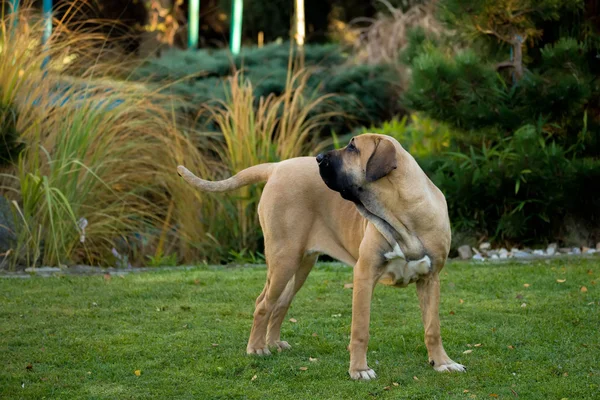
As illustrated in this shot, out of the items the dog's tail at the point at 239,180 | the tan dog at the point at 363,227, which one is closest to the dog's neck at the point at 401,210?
the tan dog at the point at 363,227

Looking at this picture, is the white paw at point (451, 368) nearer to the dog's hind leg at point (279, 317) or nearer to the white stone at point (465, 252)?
the dog's hind leg at point (279, 317)

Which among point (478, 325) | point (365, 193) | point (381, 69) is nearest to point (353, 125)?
point (381, 69)

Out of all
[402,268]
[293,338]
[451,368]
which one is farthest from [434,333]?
[293,338]

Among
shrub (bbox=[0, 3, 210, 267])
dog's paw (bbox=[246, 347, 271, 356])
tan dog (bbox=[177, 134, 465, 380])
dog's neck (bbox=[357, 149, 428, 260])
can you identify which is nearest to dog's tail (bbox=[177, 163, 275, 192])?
tan dog (bbox=[177, 134, 465, 380])

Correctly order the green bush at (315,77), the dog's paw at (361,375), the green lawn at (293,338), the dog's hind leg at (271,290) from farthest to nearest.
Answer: the green bush at (315,77)
the dog's hind leg at (271,290)
the dog's paw at (361,375)
the green lawn at (293,338)

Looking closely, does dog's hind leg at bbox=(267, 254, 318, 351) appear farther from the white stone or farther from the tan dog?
the white stone

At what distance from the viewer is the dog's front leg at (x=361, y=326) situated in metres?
4.71

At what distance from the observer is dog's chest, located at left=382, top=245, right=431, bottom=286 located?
4.75 metres

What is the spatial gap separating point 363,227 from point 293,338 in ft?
3.60

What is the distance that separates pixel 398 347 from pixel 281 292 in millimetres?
853

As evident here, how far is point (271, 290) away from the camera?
516cm

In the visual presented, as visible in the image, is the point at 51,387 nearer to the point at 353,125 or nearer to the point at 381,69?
the point at 353,125

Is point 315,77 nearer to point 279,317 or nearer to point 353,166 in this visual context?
point 279,317

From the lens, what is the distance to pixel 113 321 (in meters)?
6.07
